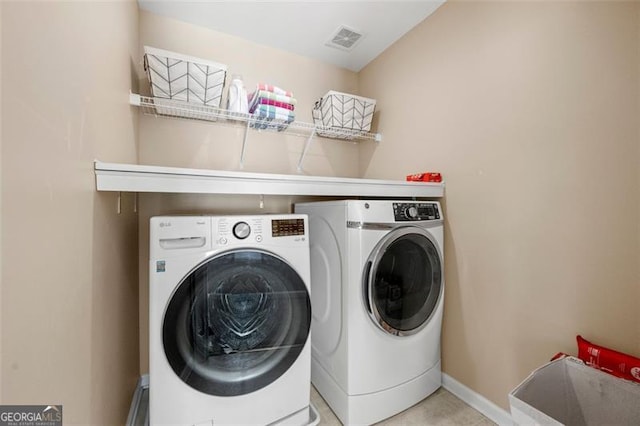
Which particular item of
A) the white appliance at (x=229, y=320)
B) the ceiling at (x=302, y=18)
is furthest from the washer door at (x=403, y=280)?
the ceiling at (x=302, y=18)

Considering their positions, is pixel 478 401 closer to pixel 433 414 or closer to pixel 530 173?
pixel 433 414

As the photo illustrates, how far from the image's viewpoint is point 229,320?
1.12 metres

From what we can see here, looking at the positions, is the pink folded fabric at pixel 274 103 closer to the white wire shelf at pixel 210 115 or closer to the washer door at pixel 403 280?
the white wire shelf at pixel 210 115

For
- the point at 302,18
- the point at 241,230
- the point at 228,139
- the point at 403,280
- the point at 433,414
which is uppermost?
the point at 302,18

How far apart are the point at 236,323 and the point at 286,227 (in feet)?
1.52

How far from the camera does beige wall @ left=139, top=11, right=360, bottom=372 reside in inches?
65.9

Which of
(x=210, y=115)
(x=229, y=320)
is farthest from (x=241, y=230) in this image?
(x=210, y=115)

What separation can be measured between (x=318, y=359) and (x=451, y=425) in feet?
2.40

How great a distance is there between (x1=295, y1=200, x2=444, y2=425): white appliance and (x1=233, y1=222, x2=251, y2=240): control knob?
0.46 meters

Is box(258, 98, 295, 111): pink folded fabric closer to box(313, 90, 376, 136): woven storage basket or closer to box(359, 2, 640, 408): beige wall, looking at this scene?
box(313, 90, 376, 136): woven storage basket

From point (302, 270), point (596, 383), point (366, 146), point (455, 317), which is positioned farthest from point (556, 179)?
point (366, 146)

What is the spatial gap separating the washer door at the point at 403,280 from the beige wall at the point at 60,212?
3.43 ft

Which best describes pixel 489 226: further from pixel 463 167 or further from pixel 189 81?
pixel 189 81

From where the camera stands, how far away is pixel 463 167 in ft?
4.90
